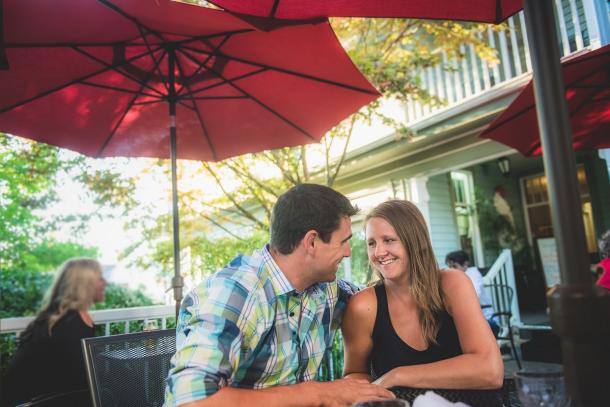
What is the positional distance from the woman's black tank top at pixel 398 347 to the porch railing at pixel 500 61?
520 centimetres

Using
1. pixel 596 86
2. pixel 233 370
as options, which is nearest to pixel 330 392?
pixel 233 370

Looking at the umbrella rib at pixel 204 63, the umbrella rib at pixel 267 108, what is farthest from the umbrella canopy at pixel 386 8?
the umbrella rib at pixel 267 108

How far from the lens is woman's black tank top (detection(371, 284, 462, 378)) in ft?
6.61

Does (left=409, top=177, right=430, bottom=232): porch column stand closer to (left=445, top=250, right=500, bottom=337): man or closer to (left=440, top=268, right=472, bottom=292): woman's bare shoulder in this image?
Answer: (left=445, top=250, right=500, bottom=337): man

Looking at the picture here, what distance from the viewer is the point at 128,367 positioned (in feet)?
6.72

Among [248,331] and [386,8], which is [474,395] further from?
[386,8]

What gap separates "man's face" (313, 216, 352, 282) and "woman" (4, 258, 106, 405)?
243 centimetres

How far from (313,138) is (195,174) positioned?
4.18 metres

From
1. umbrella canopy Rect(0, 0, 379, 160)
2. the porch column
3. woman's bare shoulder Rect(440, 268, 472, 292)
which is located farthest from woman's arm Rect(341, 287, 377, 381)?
the porch column

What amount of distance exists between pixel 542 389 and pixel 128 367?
1691 millimetres

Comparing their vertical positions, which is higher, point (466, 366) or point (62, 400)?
point (466, 366)

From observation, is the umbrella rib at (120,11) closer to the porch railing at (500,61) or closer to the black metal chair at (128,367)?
the black metal chair at (128,367)

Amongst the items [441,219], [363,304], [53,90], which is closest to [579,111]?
[363,304]

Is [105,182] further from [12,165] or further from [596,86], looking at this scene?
[596,86]
